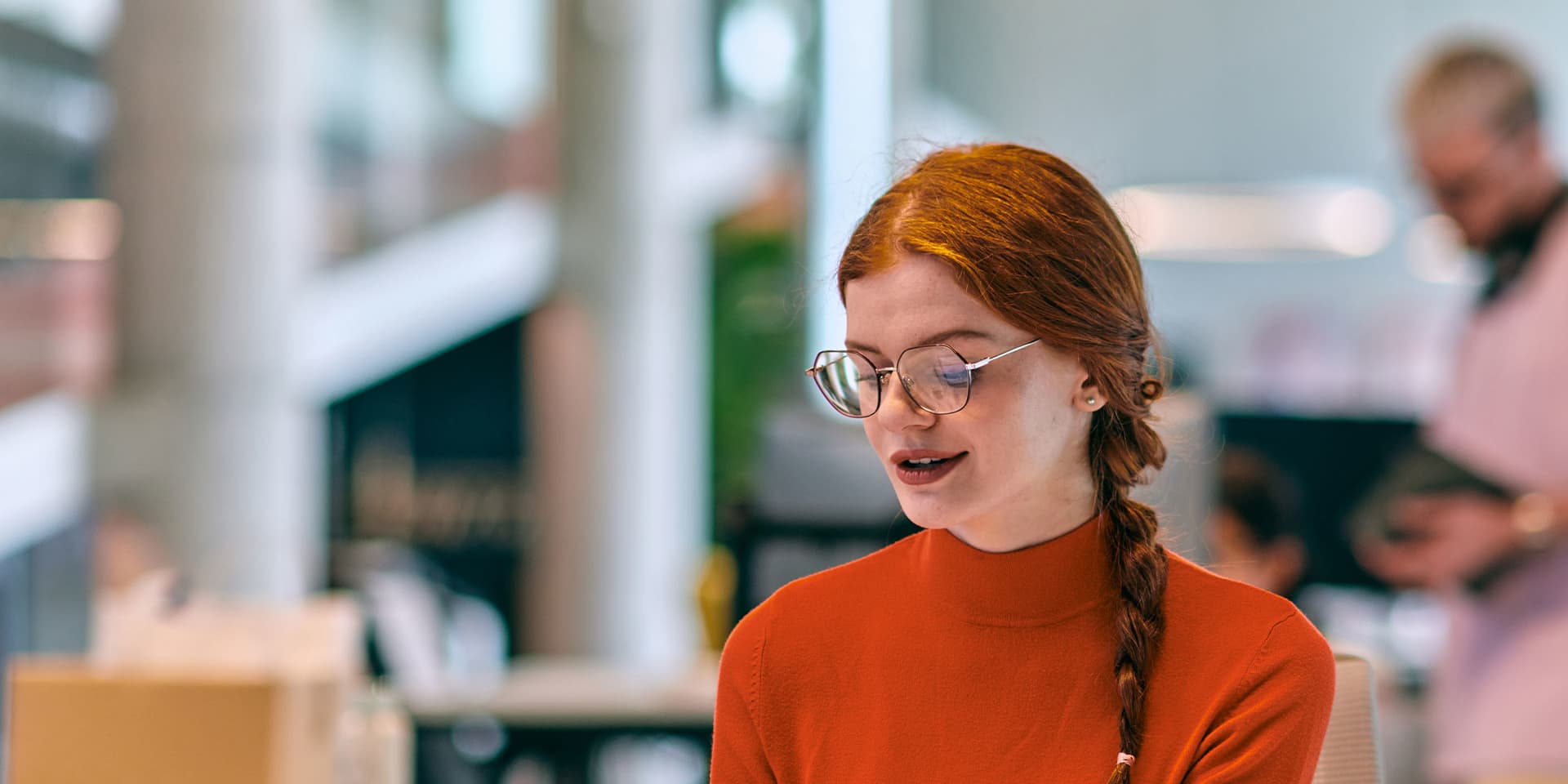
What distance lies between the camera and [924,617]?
1.08m

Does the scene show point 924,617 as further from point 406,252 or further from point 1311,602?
point 406,252

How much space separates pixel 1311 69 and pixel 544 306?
4295 millimetres

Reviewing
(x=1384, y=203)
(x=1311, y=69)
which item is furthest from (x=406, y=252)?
(x=1384, y=203)

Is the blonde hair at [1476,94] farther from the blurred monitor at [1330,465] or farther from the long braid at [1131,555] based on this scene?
the blurred monitor at [1330,465]

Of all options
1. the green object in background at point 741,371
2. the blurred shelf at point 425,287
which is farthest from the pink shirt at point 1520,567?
the green object in background at point 741,371

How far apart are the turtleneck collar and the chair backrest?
9.6 inches

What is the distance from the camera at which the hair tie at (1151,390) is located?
1105 millimetres

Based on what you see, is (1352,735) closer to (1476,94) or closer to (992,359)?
(992,359)

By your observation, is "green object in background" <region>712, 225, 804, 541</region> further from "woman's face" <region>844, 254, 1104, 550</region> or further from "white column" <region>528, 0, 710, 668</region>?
"woman's face" <region>844, 254, 1104, 550</region>

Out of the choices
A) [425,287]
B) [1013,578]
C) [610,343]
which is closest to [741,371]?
[610,343]

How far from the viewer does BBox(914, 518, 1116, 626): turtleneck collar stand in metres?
1.06

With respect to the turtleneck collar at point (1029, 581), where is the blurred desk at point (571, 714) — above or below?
below

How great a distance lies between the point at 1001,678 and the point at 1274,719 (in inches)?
6.7

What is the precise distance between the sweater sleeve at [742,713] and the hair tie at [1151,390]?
0.31m
